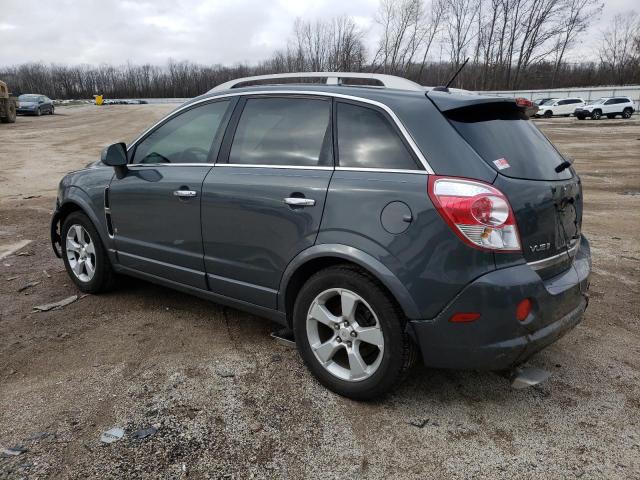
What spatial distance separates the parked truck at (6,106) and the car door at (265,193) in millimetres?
31606

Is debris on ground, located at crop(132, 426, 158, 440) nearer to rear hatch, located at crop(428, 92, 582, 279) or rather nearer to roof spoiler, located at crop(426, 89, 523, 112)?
rear hatch, located at crop(428, 92, 582, 279)

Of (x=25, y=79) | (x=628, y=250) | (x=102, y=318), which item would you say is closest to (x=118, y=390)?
(x=102, y=318)

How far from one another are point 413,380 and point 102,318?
2545 mm

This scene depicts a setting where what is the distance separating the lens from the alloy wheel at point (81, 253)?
14.9 ft

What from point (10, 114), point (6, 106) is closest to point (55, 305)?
point (6, 106)

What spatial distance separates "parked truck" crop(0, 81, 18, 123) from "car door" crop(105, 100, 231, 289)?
100 ft

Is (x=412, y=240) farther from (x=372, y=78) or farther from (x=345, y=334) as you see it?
(x=372, y=78)

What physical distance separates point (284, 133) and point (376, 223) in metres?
1.00

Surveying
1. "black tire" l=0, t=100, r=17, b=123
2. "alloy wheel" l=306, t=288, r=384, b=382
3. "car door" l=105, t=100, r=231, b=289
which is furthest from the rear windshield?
"black tire" l=0, t=100, r=17, b=123

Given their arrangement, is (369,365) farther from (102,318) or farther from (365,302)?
(102,318)

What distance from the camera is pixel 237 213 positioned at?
3275 mm

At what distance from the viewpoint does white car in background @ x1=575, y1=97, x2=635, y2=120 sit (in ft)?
130

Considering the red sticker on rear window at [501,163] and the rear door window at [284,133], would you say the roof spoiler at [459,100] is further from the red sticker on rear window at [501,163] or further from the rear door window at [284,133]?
the rear door window at [284,133]

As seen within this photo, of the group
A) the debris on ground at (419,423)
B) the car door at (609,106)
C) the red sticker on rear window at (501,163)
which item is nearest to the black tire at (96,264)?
the debris on ground at (419,423)
